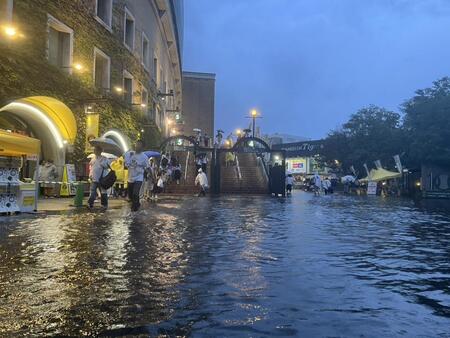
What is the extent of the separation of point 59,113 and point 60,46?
344 cm

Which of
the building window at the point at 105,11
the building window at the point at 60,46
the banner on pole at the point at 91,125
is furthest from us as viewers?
the building window at the point at 105,11

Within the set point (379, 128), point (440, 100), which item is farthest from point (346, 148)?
point (440, 100)

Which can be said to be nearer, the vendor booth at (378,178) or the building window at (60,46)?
the building window at (60,46)

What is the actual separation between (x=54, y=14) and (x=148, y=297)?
712 inches

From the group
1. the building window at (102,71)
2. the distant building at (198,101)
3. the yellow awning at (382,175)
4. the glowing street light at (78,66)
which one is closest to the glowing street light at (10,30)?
the glowing street light at (78,66)

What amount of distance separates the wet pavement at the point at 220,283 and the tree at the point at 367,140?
45.7 m

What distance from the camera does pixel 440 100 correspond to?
42531mm

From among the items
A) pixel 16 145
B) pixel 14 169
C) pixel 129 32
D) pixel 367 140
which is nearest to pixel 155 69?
pixel 129 32

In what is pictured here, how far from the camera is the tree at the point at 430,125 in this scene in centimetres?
4112

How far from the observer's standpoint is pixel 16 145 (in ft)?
36.8

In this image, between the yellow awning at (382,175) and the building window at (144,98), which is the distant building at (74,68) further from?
the yellow awning at (382,175)

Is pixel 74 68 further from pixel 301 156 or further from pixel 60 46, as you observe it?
pixel 301 156

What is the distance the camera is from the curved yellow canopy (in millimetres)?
18875

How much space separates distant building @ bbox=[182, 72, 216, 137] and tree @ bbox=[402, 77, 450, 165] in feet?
181
